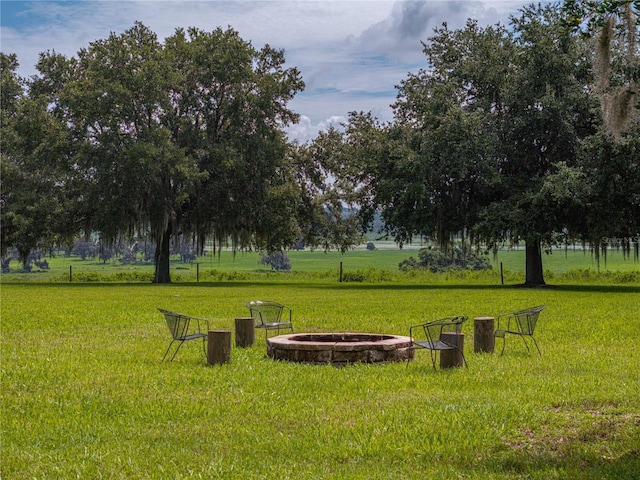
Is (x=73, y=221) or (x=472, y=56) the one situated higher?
(x=472, y=56)

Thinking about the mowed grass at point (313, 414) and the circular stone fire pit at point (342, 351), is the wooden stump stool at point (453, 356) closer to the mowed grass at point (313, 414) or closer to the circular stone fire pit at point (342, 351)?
the mowed grass at point (313, 414)

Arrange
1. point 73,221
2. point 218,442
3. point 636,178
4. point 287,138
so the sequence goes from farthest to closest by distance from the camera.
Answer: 1. point 287,138
2. point 73,221
3. point 636,178
4. point 218,442

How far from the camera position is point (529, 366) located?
11328mm

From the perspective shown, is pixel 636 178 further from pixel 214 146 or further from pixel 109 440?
pixel 109 440

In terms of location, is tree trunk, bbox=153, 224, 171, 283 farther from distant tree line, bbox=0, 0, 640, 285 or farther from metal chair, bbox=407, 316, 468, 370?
metal chair, bbox=407, 316, 468, 370

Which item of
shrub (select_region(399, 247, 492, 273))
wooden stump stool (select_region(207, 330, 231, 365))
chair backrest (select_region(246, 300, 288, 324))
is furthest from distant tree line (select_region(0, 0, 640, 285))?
shrub (select_region(399, 247, 492, 273))

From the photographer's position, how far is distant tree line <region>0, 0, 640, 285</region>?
33375 mm

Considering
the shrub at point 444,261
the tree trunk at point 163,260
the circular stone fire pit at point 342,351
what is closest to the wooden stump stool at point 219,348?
the circular stone fire pit at point 342,351

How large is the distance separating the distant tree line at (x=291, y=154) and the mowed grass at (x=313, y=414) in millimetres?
19317

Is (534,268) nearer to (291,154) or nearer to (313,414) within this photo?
(291,154)

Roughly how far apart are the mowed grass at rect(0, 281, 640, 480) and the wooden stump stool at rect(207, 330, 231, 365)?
0.90 ft

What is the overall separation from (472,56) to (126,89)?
16152 millimetres

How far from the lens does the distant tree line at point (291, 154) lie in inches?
1314

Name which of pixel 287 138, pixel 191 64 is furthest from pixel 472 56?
pixel 191 64
